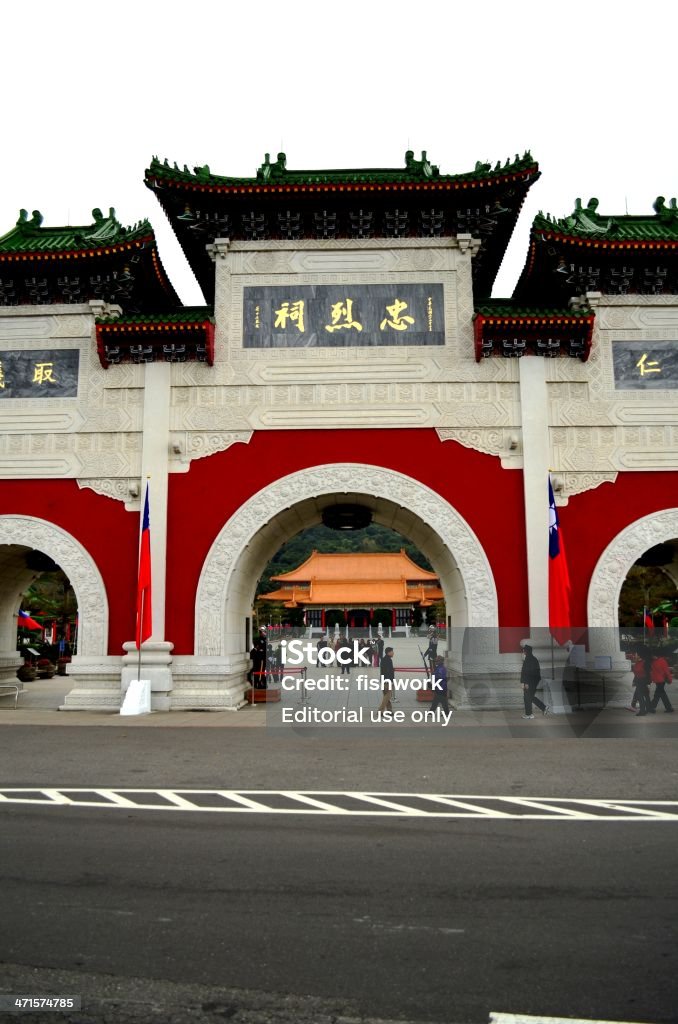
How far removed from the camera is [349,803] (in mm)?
7195

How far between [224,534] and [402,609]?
30.2 metres

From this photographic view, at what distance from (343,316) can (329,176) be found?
293 centimetres

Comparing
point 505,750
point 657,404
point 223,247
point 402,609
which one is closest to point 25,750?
point 505,750

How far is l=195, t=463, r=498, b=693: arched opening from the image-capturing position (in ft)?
48.7

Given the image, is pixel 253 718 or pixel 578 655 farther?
pixel 578 655

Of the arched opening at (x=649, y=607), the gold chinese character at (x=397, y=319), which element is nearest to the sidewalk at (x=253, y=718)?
the gold chinese character at (x=397, y=319)

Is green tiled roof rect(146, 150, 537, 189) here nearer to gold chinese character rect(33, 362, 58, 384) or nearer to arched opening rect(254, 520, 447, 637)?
gold chinese character rect(33, 362, 58, 384)

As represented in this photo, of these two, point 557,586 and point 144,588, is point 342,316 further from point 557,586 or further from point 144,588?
point 557,586

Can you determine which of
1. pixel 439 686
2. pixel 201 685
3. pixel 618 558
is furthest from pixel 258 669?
pixel 618 558

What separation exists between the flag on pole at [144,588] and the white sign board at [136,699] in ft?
2.26

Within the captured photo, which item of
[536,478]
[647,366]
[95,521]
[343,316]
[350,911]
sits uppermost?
[343,316]

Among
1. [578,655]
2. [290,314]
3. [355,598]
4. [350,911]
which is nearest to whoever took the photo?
[350,911]

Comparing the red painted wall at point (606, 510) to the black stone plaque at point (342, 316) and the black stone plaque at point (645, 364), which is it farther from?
the black stone plaque at point (342, 316)

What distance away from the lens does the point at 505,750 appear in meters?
10.4
